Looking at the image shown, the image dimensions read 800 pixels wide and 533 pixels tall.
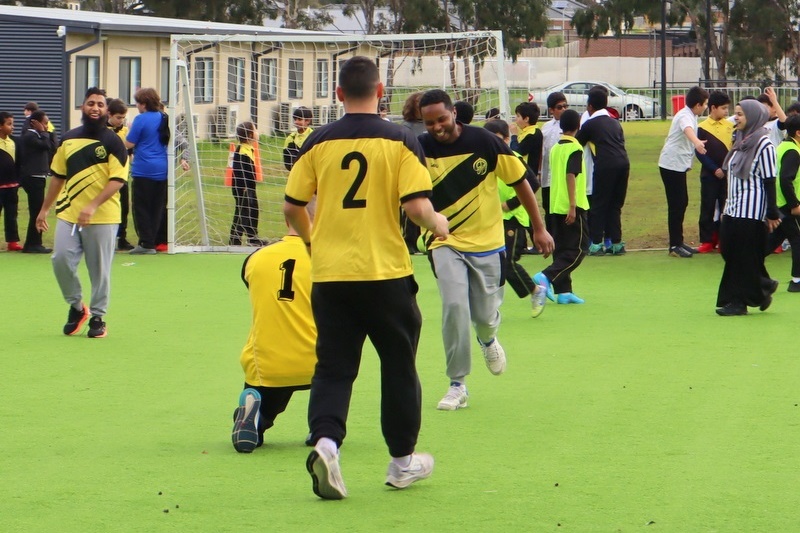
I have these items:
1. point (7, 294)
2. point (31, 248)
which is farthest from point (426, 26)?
point (7, 294)

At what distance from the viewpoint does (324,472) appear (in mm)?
5301

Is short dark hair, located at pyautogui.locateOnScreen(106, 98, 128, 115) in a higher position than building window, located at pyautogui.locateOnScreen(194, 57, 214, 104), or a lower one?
lower

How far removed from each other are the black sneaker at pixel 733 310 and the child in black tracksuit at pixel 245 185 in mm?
7505

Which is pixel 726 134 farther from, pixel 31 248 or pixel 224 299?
pixel 31 248

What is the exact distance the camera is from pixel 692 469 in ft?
19.6

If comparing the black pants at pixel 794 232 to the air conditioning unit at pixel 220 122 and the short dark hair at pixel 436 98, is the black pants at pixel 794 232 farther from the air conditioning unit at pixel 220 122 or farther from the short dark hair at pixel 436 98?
the air conditioning unit at pixel 220 122

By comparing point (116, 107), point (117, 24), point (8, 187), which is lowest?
point (8, 187)

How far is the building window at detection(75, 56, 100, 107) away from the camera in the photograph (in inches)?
1280

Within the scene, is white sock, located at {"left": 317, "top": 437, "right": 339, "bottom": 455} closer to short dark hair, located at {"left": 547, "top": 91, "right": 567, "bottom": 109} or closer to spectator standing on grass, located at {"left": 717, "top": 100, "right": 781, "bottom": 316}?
spectator standing on grass, located at {"left": 717, "top": 100, "right": 781, "bottom": 316}

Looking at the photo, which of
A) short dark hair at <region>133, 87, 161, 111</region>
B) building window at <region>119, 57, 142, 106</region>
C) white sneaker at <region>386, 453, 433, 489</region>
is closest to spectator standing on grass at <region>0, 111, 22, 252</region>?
short dark hair at <region>133, 87, 161, 111</region>

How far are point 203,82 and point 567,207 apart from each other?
1296 cm

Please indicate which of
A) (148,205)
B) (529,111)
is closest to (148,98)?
(148,205)

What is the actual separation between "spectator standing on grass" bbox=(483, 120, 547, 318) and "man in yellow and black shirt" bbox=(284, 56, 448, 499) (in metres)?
4.64

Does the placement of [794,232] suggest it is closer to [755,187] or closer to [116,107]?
[755,187]
